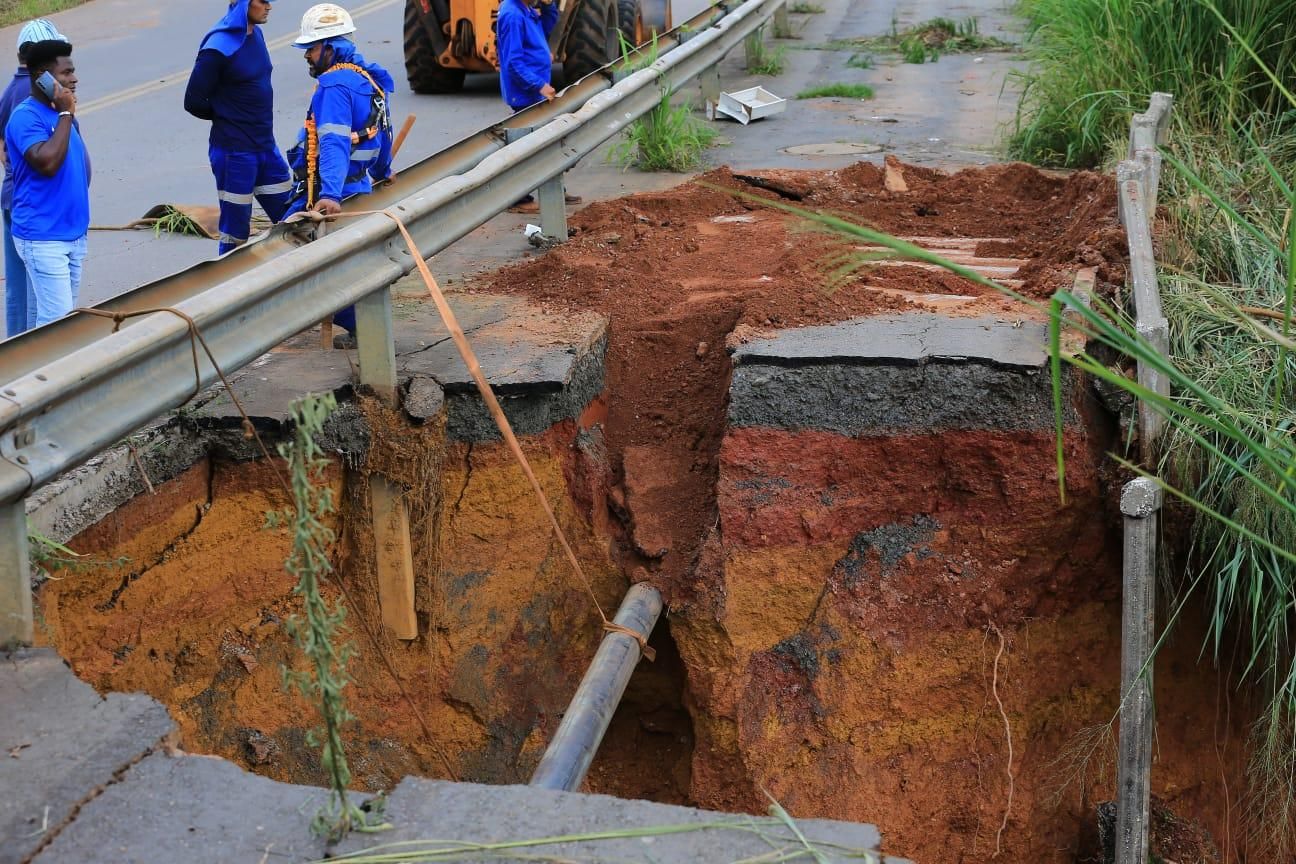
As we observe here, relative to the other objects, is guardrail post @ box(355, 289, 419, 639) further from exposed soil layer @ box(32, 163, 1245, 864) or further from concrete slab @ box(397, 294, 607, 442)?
concrete slab @ box(397, 294, 607, 442)

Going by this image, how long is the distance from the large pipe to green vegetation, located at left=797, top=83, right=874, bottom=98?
25.5 feet

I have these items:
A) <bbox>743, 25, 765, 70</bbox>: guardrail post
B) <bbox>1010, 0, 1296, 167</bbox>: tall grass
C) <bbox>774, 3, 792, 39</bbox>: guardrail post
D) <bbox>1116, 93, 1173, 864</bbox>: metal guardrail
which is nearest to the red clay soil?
<bbox>1010, 0, 1296, 167</bbox>: tall grass

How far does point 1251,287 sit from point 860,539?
1.78m

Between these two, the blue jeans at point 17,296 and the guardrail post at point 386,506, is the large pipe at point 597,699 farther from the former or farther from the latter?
the blue jeans at point 17,296

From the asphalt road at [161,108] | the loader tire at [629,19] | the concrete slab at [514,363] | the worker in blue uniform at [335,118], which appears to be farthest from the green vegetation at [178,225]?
the loader tire at [629,19]

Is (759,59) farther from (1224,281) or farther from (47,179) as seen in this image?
(1224,281)

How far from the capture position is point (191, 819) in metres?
2.36

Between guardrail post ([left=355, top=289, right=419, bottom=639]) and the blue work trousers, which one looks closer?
guardrail post ([left=355, top=289, right=419, bottom=639])

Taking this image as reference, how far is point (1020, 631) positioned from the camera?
16.2 feet

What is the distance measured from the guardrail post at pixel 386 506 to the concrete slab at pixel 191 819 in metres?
2.19

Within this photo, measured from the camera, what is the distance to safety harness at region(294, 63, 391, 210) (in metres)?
6.41

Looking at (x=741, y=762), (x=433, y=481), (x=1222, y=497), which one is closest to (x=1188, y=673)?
(x=1222, y=497)

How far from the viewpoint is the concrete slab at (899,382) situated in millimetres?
4645

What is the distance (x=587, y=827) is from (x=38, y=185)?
527 cm
